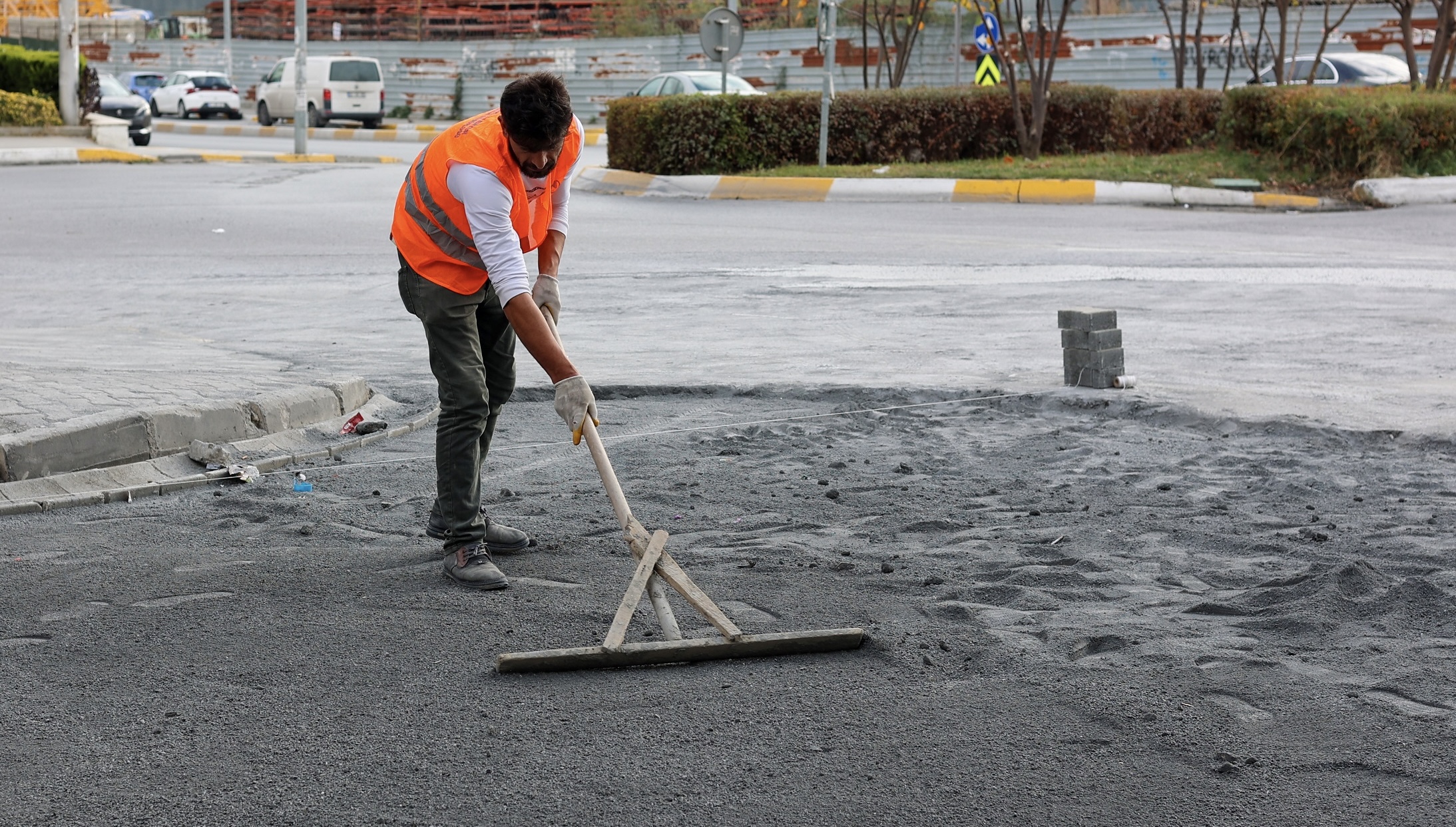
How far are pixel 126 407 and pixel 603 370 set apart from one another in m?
2.13

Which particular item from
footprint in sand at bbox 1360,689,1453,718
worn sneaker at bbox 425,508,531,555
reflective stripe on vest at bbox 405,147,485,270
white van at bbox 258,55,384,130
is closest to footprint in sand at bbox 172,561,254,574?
worn sneaker at bbox 425,508,531,555

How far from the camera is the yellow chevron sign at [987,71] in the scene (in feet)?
67.6

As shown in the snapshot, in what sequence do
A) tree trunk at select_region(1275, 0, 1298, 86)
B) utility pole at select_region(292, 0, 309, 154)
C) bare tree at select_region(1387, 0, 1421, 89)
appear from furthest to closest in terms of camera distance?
utility pole at select_region(292, 0, 309, 154), tree trunk at select_region(1275, 0, 1298, 86), bare tree at select_region(1387, 0, 1421, 89)

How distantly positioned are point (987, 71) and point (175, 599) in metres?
18.6

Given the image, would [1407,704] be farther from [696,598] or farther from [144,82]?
[144,82]

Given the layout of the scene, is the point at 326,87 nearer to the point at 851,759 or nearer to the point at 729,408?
the point at 729,408

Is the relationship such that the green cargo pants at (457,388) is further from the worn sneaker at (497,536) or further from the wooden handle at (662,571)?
the wooden handle at (662,571)

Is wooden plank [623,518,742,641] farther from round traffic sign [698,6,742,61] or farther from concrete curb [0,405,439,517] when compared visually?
round traffic sign [698,6,742,61]

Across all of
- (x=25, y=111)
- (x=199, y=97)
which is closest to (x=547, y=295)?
(x=25, y=111)

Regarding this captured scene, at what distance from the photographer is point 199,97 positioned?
37.3 m

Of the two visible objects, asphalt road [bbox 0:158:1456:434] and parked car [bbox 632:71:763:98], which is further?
parked car [bbox 632:71:763:98]

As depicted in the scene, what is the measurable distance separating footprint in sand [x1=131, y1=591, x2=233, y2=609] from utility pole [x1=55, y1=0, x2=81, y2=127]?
823 inches

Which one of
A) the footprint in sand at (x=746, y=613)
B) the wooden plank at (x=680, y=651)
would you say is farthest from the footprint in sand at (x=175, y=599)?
the footprint in sand at (x=746, y=613)

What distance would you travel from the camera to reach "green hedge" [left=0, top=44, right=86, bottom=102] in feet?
77.2
